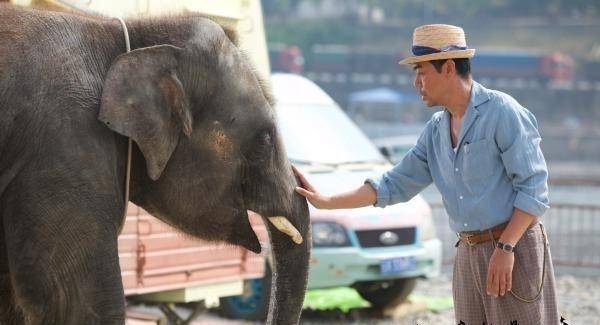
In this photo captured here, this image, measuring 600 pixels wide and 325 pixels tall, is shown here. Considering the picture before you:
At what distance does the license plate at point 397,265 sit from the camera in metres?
10.1

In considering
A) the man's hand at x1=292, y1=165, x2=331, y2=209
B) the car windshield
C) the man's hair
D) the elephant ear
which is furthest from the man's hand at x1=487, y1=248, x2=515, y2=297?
the car windshield

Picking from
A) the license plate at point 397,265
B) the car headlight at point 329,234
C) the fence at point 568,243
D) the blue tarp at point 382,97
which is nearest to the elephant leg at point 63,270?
the car headlight at point 329,234

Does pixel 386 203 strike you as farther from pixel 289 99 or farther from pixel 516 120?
pixel 289 99

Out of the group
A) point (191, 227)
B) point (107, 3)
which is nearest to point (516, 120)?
point (191, 227)

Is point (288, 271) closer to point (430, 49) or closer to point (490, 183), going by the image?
point (490, 183)

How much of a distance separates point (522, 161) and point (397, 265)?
5.57 metres

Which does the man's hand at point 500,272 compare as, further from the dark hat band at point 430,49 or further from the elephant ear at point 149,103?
the elephant ear at point 149,103

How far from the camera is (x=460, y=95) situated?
4.82 meters

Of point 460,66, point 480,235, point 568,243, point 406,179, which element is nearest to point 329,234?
point 406,179

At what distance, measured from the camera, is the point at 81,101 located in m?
4.35

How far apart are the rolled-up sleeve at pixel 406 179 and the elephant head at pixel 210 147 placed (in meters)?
0.42

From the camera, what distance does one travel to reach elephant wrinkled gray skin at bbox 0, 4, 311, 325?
425 centimetres

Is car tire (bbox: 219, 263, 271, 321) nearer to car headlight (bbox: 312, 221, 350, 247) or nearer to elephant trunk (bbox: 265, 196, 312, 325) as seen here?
car headlight (bbox: 312, 221, 350, 247)

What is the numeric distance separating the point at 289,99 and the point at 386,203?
6.31 metres
